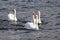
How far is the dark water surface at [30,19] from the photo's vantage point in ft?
92.7

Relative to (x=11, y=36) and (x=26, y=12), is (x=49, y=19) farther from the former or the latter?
(x=11, y=36)

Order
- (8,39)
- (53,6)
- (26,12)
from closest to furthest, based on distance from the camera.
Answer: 1. (8,39)
2. (26,12)
3. (53,6)

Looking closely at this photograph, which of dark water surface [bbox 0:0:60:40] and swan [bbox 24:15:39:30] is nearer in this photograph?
dark water surface [bbox 0:0:60:40]

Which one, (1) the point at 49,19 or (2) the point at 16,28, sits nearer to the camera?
(2) the point at 16,28

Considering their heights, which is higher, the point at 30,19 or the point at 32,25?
the point at 30,19

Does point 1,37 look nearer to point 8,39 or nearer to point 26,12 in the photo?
point 8,39

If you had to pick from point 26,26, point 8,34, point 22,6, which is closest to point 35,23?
point 26,26

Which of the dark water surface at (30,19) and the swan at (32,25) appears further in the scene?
the swan at (32,25)

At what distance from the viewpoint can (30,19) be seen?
1382 inches

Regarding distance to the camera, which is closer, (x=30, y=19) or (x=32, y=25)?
(x=32, y=25)

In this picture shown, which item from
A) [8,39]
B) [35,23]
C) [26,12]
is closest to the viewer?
[8,39]

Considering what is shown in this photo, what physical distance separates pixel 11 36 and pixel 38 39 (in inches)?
103

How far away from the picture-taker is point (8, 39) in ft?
88.6

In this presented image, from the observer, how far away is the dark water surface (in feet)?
92.7
